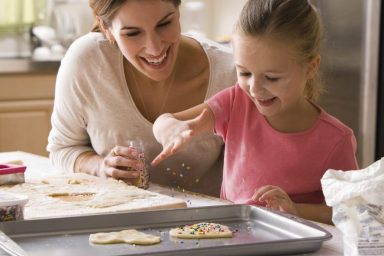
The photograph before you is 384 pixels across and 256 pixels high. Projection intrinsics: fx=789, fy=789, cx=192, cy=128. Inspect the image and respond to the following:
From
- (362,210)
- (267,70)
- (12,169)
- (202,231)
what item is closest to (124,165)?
(12,169)

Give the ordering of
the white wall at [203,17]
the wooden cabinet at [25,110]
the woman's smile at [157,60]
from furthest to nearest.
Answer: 1. the white wall at [203,17]
2. the wooden cabinet at [25,110]
3. the woman's smile at [157,60]

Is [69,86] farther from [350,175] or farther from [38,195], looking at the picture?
[350,175]

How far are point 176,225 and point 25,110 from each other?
292cm

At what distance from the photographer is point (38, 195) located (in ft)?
5.87

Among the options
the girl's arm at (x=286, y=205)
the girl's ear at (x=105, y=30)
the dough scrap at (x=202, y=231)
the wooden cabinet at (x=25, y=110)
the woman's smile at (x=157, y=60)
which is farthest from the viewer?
the wooden cabinet at (x=25, y=110)

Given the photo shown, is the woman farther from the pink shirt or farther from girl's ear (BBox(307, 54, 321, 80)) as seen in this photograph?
girl's ear (BBox(307, 54, 321, 80))

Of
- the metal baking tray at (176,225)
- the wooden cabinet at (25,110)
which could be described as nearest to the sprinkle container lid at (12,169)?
the metal baking tray at (176,225)

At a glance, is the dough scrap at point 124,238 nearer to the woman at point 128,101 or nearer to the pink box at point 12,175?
the pink box at point 12,175

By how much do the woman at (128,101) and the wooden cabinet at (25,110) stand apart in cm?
193

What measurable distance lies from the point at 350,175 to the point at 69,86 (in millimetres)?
1290

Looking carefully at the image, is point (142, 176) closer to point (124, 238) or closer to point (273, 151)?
point (273, 151)

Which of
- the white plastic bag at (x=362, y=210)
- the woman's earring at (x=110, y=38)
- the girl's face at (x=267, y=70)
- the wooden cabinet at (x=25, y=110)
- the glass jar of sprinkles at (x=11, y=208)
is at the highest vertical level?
the woman's earring at (x=110, y=38)

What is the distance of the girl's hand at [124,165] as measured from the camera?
196cm

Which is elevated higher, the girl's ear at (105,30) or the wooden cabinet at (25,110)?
the girl's ear at (105,30)
